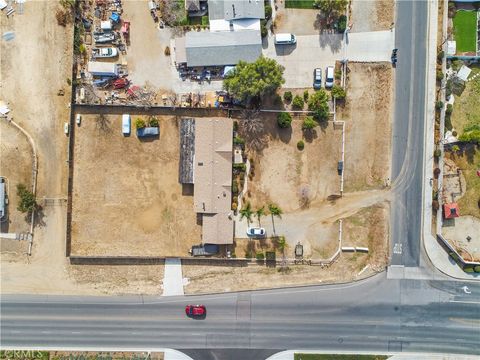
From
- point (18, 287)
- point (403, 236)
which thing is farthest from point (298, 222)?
point (18, 287)

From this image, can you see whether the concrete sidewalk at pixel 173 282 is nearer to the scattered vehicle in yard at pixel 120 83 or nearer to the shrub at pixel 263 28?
the scattered vehicle in yard at pixel 120 83

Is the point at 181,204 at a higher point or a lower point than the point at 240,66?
lower

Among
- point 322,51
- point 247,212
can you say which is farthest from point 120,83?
point 322,51

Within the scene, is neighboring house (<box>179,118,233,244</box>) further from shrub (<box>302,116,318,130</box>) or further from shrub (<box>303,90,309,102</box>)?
shrub (<box>303,90,309,102</box>)

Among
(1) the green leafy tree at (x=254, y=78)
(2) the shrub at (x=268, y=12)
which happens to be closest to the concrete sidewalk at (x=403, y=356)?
(1) the green leafy tree at (x=254, y=78)

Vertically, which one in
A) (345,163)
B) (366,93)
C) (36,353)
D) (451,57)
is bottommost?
(36,353)

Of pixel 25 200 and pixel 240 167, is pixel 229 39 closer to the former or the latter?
pixel 240 167

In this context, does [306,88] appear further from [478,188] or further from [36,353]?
[36,353]
